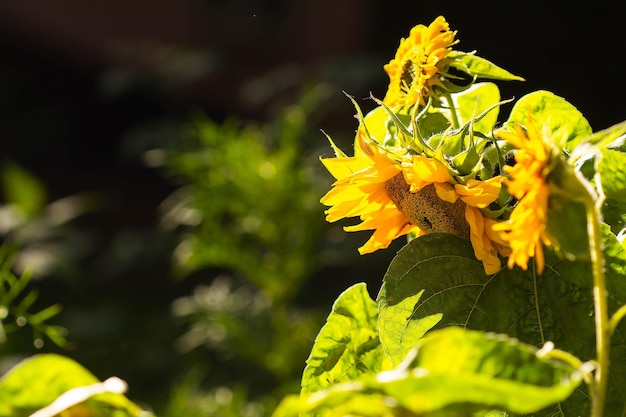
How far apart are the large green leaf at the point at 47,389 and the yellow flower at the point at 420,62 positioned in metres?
0.17

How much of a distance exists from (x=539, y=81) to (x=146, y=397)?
1.28 meters

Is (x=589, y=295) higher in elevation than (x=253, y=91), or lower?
lower

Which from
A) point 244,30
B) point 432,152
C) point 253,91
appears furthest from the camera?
point 244,30

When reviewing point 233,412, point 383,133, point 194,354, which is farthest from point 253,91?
point 383,133

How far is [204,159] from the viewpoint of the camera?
1365 millimetres

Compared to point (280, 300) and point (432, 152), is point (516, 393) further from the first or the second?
point (280, 300)

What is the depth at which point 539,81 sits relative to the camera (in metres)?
2.45

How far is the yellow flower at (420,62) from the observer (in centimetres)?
35

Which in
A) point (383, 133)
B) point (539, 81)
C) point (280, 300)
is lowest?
point (383, 133)

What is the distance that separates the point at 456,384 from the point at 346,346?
0.16 meters

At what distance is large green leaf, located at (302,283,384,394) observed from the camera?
329 millimetres

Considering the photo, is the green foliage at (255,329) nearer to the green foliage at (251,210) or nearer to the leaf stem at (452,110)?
the green foliage at (251,210)

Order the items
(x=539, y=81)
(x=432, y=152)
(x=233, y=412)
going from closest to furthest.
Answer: (x=432, y=152), (x=233, y=412), (x=539, y=81)

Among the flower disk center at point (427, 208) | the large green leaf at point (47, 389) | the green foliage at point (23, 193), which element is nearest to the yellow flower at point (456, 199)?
the flower disk center at point (427, 208)
